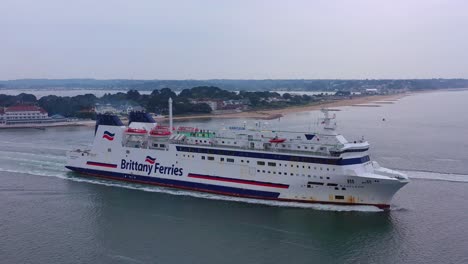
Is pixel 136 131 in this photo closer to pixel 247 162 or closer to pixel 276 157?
pixel 247 162

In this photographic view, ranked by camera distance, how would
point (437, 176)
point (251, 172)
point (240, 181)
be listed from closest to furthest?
point (251, 172) < point (240, 181) < point (437, 176)

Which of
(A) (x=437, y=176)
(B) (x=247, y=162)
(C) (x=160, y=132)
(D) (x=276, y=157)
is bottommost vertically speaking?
(A) (x=437, y=176)

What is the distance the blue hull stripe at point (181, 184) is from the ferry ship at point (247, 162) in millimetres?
45

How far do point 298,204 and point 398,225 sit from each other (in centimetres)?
412

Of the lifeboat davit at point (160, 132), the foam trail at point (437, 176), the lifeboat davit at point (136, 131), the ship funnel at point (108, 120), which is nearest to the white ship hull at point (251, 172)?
the ship funnel at point (108, 120)

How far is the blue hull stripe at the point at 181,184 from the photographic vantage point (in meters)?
19.8

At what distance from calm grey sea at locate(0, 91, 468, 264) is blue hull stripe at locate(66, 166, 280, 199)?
392 mm

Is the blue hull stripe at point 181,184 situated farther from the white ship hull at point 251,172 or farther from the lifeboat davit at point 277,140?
the lifeboat davit at point 277,140

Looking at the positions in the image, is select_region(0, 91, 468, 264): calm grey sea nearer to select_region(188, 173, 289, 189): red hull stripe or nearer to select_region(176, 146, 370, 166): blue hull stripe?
select_region(188, 173, 289, 189): red hull stripe

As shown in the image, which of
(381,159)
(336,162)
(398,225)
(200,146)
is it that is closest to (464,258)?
(398,225)

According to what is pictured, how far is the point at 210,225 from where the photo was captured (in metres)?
17.0

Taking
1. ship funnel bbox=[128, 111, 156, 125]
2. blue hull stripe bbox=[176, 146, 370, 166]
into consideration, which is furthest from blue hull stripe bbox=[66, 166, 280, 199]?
ship funnel bbox=[128, 111, 156, 125]

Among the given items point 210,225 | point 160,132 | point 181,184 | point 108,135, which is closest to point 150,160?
point 160,132

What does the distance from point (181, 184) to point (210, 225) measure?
498 cm
